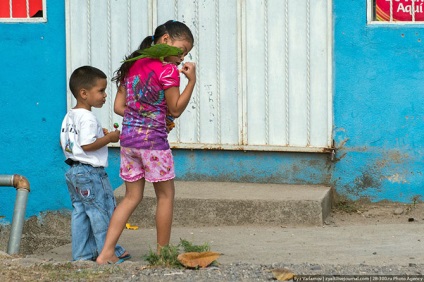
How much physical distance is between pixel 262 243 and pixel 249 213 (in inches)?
28.9

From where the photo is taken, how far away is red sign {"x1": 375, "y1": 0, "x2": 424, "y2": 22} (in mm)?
7238

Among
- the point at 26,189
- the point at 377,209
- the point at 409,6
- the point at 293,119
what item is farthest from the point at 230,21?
the point at 26,189

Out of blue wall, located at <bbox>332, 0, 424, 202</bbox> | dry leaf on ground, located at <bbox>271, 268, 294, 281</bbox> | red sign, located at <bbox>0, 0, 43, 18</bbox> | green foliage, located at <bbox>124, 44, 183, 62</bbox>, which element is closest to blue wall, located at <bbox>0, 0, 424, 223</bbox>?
blue wall, located at <bbox>332, 0, 424, 202</bbox>

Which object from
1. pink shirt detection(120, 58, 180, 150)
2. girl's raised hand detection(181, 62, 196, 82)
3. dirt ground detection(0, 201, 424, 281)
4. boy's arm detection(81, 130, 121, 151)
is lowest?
dirt ground detection(0, 201, 424, 281)

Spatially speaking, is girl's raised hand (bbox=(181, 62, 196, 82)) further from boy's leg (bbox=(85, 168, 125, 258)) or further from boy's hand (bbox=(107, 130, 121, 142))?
boy's leg (bbox=(85, 168, 125, 258))

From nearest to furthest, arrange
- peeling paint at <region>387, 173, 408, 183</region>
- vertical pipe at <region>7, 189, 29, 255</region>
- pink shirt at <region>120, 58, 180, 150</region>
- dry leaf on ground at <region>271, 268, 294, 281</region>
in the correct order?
dry leaf on ground at <region>271, 268, 294, 281</region>, pink shirt at <region>120, 58, 180, 150</region>, vertical pipe at <region>7, 189, 29, 255</region>, peeling paint at <region>387, 173, 408, 183</region>

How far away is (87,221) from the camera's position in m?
5.66

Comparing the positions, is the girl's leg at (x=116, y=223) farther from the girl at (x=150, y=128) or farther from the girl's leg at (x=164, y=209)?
the girl's leg at (x=164, y=209)

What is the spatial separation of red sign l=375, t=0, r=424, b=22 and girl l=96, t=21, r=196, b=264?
2.46m

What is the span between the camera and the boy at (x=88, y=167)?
18.0 ft

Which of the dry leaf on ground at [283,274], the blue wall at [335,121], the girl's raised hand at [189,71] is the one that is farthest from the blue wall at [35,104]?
the dry leaf on ground at [283,274]

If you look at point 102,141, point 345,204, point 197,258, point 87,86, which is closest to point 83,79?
point 87,86

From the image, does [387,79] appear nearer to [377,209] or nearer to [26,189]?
[377,209]

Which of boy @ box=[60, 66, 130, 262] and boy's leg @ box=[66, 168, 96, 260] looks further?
boy's leg @ box=[66, 168, 96, 260]
